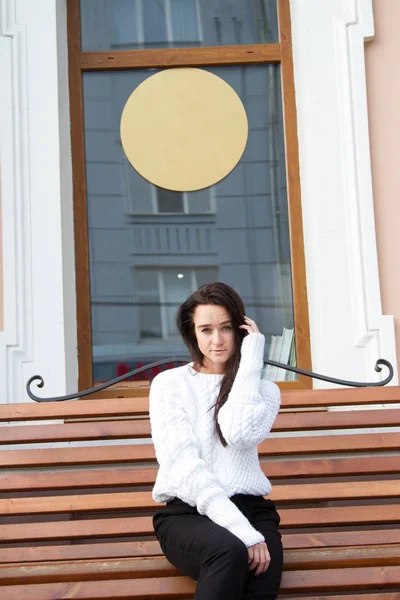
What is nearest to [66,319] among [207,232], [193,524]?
[207,232]

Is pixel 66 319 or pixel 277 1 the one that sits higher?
pixel 277 1

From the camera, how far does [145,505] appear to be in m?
3.88

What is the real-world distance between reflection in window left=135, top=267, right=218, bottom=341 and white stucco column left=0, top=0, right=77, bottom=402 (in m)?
0.40

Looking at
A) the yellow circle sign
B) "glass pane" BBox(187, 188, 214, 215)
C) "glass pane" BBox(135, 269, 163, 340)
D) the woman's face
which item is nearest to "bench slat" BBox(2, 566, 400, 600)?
the woman's face

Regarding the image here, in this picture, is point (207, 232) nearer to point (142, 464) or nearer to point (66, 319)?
point (66, 319)

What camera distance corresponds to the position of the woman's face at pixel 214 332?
3.39 meters

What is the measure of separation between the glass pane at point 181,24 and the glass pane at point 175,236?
0.60 feet

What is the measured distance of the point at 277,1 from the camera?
5.47 meters

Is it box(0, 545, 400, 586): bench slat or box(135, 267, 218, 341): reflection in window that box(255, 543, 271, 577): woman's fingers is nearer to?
box(0, 545, 400, 586): bench slat

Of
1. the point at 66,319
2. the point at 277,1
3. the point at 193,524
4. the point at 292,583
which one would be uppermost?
the point at 277,1

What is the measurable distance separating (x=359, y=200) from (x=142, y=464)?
1.79 meters

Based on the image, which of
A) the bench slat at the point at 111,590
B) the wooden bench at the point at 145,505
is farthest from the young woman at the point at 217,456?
the wooden bench at the point at 145,505

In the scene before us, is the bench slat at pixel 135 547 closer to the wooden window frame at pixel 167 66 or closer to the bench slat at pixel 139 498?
the bench slat at pixel 139 498

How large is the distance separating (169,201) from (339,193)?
976 millimetres
